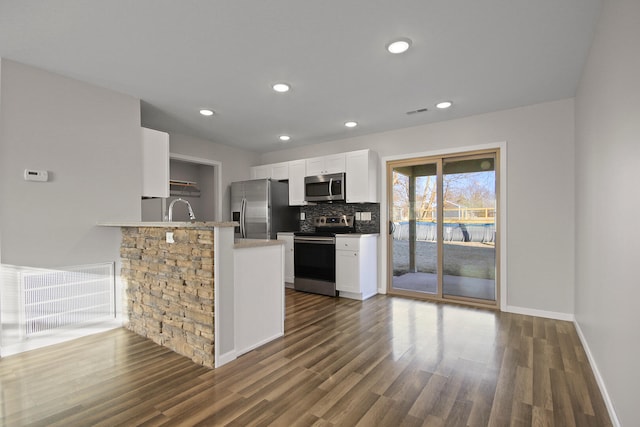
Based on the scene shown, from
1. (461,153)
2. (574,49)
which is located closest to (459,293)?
(461,153)

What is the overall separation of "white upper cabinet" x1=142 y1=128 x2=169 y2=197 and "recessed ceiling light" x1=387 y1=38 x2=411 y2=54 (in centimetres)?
265

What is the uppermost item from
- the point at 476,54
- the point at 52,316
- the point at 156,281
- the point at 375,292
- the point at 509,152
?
the point at 476,54

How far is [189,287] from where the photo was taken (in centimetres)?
245

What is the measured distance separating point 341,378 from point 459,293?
2702 mm

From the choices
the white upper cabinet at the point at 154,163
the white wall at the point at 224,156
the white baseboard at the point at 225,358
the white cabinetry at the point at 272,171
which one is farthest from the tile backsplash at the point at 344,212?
the white baseboard at the point at 225,358

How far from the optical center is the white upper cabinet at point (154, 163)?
348cm

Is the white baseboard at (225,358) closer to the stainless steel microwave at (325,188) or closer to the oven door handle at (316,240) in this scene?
the oven door handle at (316,240)

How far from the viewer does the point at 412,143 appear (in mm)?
4461

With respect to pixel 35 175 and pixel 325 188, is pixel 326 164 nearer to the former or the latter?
pixel 325 188

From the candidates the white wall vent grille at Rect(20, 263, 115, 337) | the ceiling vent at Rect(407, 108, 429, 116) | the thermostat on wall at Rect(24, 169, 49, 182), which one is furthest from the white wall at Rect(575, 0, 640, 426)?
the thermostat on wall at Rect(24, 169, 49, 182)

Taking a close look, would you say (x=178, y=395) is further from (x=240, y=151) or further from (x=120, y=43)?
(x=240, y=151)

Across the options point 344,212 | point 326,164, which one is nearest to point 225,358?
point 344,212

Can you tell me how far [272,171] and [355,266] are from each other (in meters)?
2.45

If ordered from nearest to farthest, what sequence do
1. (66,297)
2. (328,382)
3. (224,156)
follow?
(328,382)
(66,297)
(224,156)
